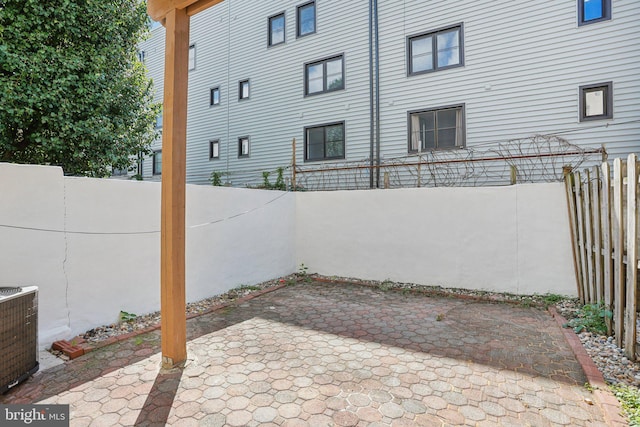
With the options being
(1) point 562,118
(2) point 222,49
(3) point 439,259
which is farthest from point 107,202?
(2) point 222,49

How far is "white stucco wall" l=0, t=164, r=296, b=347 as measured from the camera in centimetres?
339

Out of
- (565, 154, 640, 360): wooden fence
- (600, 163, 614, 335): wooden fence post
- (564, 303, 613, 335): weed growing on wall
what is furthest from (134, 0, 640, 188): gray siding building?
(564, 303, 613, 335): weed growing on wall

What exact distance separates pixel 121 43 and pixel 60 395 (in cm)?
580

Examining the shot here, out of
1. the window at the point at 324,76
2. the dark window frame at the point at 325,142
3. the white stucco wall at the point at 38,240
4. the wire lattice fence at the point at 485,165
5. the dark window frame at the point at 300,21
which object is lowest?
the white stucco wall at the point at 38,240

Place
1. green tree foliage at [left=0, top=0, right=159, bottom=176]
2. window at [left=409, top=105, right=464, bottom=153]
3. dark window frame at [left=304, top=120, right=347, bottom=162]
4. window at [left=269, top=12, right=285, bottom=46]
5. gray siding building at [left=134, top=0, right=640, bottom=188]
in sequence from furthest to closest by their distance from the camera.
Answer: window at [left=269, top=12, right=285, bottom=46]
dark window frame at [left=304, top=120, right=347, bottom=162]
window at [left=409, top=105, right=464, bottom=153]
gray siding building at [left=134, top=0, right=640, bottom=188]
green tree foliage at [left=0, top=0, right=159, bottom=176]

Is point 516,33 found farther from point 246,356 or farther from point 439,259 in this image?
point 246,356

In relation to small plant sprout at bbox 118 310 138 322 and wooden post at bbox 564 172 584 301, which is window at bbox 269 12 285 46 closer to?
wooden post at bbox 564 172 584 301

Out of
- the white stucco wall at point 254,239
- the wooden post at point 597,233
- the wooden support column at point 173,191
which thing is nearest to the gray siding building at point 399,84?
the white stucco wall at point 254,239

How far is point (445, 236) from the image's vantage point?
20.7ft

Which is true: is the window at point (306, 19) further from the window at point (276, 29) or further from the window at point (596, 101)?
the window at point (596, 101)

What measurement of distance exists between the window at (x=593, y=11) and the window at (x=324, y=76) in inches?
225

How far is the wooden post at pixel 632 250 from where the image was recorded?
9.73ft

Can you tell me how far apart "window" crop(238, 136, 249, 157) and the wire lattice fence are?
3897 millimetres

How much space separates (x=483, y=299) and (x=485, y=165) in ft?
12.4
